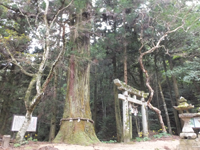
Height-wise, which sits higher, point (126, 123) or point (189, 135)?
point (126, 123)

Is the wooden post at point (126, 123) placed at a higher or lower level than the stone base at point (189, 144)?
higher

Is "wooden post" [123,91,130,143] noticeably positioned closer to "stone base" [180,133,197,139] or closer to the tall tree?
"stone base" [180,133,197,139]

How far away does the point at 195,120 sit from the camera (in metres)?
4.99

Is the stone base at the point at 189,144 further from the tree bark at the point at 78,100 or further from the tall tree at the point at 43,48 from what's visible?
the tall tree at the point at 43,48

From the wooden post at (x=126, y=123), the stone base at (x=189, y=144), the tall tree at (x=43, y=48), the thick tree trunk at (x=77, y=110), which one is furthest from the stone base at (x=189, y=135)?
the tall tree at (x=43, y=48)

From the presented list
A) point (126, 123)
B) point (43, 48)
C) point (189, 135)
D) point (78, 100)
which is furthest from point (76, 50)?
point (189, 135)

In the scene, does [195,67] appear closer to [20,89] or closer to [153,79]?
[153,79]

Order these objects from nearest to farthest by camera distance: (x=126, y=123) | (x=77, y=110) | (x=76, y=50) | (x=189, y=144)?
(x=189, y=144) → (x=77, y=110) → (x=126, y=123) → (x=76, y=50)

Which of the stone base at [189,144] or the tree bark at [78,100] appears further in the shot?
the tree bark at [78,100]

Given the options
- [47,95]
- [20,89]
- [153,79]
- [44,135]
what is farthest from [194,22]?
[44,135]

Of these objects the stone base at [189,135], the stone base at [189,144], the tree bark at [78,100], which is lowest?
the stone base at [189,144]

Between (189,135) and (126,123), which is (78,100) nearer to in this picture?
(126,123)

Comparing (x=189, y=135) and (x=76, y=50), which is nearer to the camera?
(x=189, y=135)

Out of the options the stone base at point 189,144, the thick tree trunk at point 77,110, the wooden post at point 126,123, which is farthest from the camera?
the wooden post at point 126,123
